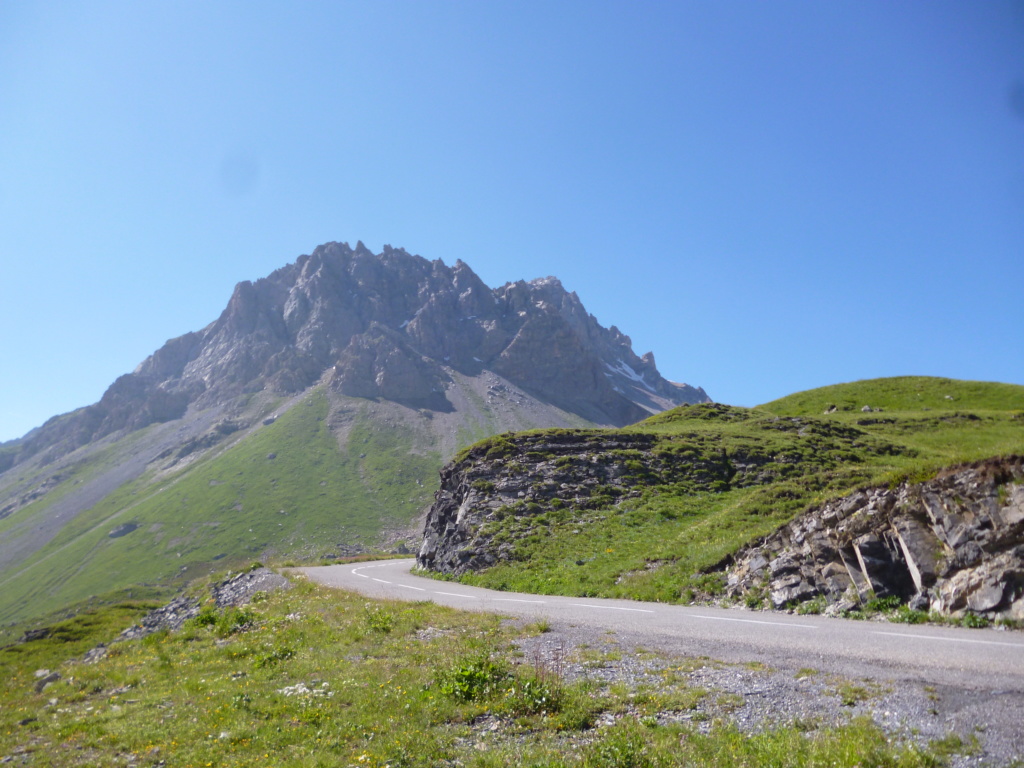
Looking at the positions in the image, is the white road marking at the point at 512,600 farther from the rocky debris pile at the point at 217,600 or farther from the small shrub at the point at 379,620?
the rocky debris pile at the point at 217,600

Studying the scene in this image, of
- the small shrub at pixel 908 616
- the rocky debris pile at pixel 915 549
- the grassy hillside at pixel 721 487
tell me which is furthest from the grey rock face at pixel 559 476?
the small shrub at pixel 908 616

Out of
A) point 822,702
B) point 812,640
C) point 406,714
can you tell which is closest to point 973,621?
point 812,640

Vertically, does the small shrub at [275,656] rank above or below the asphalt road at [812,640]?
below

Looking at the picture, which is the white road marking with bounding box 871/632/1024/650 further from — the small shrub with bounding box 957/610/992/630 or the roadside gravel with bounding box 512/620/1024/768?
the roadside gravel with bounding box 512/620/1024/768

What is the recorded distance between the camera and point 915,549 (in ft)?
55.4

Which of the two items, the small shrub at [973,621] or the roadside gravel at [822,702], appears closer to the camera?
the roadside gravel at [822,702]

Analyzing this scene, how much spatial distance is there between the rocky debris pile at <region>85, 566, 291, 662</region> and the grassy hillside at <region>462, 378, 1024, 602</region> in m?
15.8

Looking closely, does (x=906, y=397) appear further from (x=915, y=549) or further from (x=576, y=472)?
(x=915, y=549)

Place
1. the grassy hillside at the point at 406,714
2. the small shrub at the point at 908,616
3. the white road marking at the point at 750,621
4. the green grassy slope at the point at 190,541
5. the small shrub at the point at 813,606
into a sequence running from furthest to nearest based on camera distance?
the green grassy slope at the point at 190,541
the small shrub at the point at 813,606
the white road marking at the point at 750,621
the small shrub at the point at 908,616
the grassy hillside at the point at 406,714

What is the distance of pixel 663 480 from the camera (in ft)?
137

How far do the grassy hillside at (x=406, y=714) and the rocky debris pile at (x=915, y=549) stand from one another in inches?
325

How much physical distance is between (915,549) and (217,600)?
41.6 meters

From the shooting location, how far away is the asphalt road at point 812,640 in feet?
34.4

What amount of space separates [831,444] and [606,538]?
27.7 m
